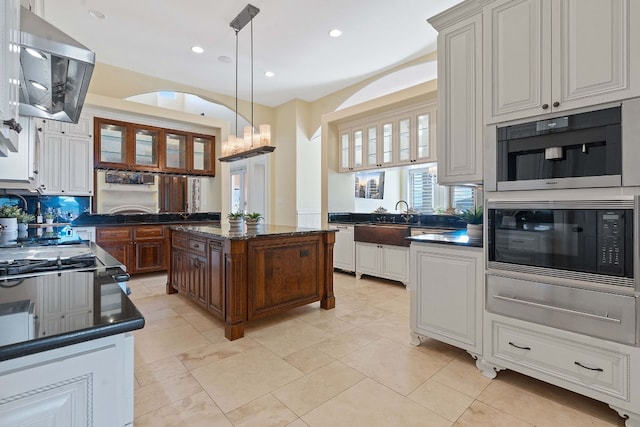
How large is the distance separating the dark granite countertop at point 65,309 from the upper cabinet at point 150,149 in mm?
4514

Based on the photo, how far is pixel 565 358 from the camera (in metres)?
1.81

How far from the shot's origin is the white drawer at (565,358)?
1.64 m

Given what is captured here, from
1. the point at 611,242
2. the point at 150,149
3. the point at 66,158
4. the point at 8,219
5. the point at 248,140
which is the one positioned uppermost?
the point at 150,149

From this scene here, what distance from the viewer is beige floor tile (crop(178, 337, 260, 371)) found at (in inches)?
90.7

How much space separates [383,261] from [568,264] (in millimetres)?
2909

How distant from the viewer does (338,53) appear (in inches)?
176

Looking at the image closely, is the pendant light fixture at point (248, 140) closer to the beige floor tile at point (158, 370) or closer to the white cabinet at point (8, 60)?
the beige floor tile at point (158, 370)

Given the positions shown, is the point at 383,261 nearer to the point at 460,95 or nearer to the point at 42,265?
the point at 460,95

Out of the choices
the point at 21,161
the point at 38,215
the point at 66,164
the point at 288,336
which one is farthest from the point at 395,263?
the point at 66,164

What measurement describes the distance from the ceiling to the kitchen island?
7.98 ft

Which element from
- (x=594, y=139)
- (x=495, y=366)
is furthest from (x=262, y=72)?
(x=495, y=366)

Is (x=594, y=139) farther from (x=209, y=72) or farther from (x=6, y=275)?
(x=209, y=72)

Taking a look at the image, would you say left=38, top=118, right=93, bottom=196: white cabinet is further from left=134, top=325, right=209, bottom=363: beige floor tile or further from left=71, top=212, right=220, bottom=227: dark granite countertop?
left=134, top=325, right=209, bottom=363: beige floor tile

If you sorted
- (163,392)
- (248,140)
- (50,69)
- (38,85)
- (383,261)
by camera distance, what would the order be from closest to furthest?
1. (50,69)
2. (38,85)
3. (163,392)
4. (248,140)
5. (383,261)
